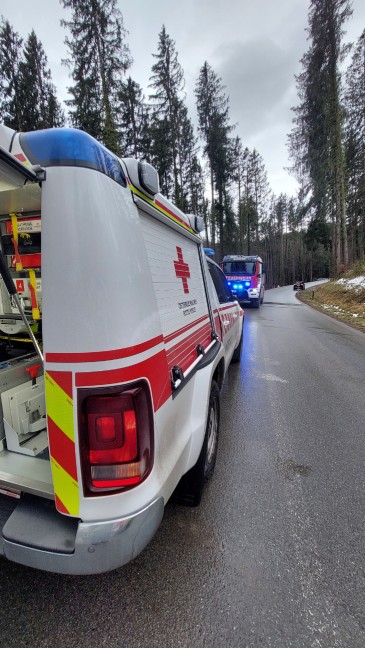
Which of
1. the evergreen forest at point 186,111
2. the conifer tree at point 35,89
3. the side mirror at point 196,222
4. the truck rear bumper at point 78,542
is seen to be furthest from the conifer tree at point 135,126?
the truck rear bumper at point 78,542

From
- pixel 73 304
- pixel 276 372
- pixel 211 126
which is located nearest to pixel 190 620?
pixel 73 304

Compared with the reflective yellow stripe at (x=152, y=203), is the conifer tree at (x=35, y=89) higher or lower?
higher

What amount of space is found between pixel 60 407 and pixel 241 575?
4.91ft

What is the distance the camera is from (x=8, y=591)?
1.71m

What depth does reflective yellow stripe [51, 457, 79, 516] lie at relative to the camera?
1.38 m

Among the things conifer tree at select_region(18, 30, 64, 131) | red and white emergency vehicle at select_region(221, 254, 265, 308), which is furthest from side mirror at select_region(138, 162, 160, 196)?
conifer tree at select_region(18, 30, 64, 131)

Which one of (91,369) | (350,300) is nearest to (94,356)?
(91,369)

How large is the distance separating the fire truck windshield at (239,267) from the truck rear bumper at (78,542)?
17.9 meters

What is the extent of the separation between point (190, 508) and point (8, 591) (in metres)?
1.23

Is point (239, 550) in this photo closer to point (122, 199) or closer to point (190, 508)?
point (190, 508)

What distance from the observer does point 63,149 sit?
1263 mm

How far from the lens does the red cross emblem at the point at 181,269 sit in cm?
231

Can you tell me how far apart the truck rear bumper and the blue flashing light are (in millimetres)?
1508

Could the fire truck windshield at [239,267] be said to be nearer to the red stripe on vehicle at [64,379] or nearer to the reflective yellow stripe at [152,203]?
the reflective yellow stripe at [152,203]
